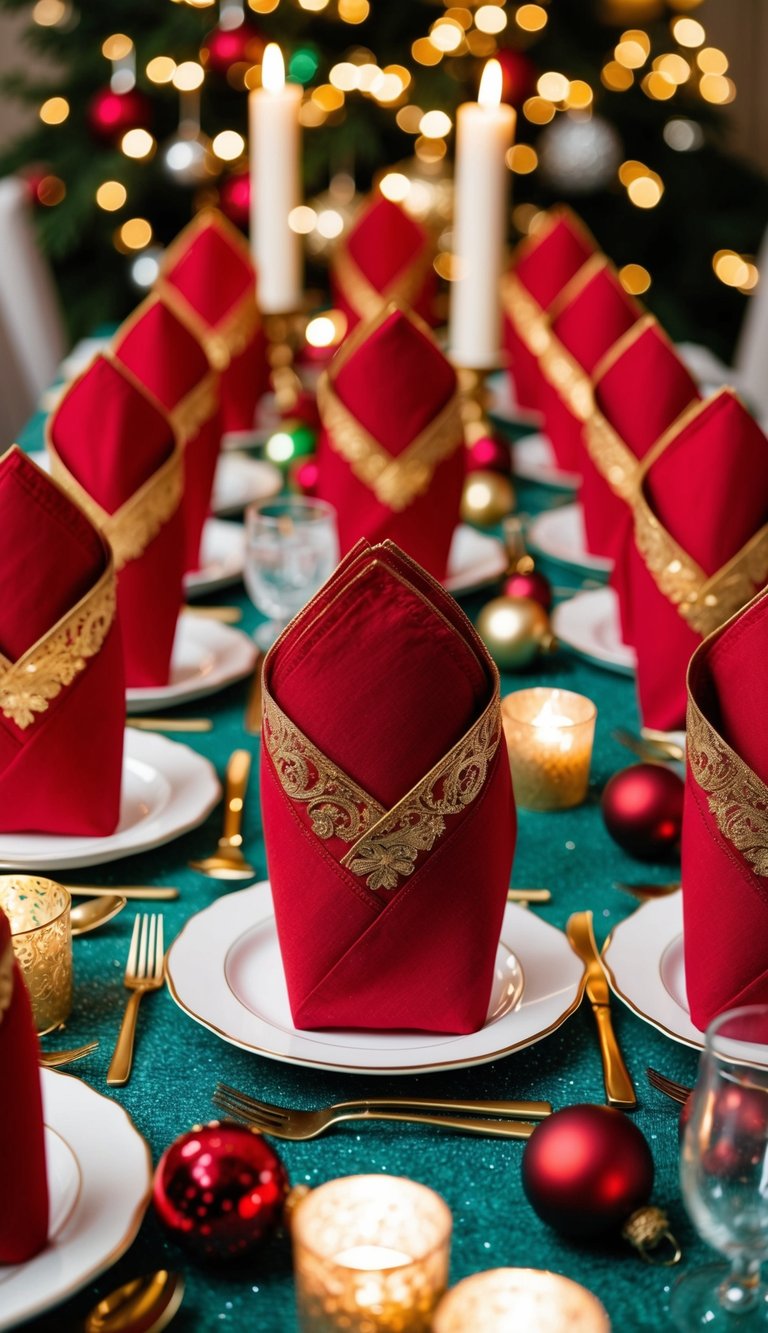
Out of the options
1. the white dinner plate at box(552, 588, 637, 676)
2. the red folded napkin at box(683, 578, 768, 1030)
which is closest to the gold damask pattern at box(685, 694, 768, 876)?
the red folded napkin at box(683, 578, 768, 1030)

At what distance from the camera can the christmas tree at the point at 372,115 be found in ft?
11.1

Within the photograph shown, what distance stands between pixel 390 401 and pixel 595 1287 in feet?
2.97

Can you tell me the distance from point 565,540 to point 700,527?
51 centimetres

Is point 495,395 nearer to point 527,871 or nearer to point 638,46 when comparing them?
point 527,871

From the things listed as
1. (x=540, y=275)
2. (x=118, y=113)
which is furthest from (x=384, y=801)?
(x=118, y=113)

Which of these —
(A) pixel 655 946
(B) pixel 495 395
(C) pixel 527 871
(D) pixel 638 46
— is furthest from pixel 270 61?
(D) pixel 638 46

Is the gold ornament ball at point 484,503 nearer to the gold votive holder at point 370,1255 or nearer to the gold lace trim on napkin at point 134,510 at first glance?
the gold lace trim on napkin at point 134,510

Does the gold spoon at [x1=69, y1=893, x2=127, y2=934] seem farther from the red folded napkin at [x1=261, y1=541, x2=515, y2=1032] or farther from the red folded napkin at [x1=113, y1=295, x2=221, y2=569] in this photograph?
the red folded napkin at [x1=113, y1=295, x2=221, y2=569]

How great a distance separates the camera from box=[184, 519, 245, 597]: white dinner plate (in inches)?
58.3

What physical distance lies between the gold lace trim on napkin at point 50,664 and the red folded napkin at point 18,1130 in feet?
1.17

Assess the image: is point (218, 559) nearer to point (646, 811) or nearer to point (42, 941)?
point (646, 811)

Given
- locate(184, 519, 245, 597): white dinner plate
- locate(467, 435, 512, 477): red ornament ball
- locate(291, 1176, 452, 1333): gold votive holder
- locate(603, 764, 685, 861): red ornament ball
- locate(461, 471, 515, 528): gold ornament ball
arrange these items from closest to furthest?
locate(291, 1176, 452, 1333): gold votive holder < locate(603, 764, 685, 861): red ornament ball < locate(184, 519, 245, 597): white dinner plate < locate(461, 471, 515, 528): gold ornament ball < locate(467, 435, 512, 477): red ornament ball

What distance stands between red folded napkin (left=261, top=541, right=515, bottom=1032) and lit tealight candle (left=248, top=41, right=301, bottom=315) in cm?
137

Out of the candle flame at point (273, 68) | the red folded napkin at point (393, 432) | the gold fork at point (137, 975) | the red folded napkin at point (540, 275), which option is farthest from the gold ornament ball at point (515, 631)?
the candle flame at point (273, 68)
